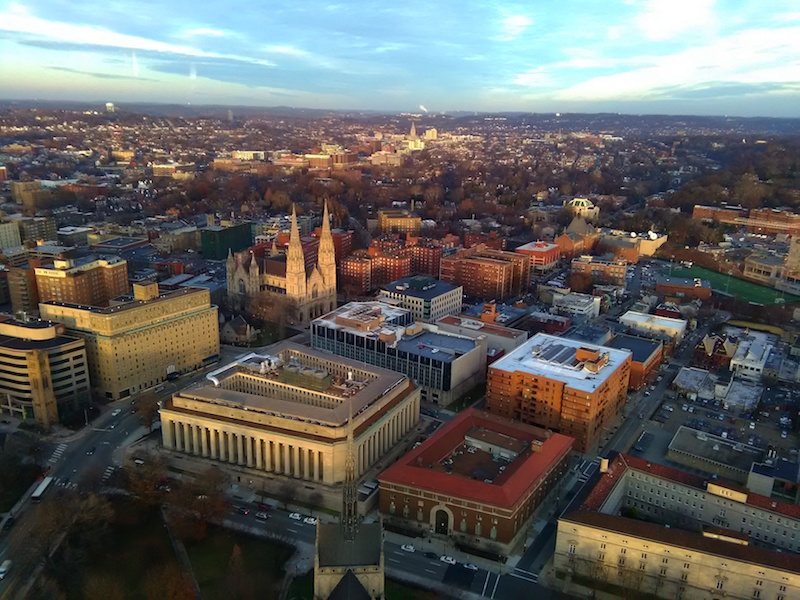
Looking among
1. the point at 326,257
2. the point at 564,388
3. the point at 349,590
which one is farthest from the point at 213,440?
the point at 326,257

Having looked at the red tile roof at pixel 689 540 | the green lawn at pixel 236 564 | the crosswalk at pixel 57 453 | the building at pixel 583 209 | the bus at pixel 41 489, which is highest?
the building at pixel 583 209

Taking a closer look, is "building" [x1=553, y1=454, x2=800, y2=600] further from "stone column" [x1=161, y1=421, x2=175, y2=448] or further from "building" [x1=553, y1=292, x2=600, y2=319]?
"building" [x1=553, y1=292, x2=600, y2=319]

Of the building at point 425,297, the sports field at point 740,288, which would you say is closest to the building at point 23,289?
the building at point 425,297

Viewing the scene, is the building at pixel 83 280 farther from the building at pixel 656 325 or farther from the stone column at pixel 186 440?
the building at pixel 656 325

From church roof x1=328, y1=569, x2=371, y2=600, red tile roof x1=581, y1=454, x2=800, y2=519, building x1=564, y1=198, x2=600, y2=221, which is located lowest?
red tile roof x1=581, y1=454, x2=800, y2=519

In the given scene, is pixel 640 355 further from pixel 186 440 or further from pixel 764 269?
pixel 764 269

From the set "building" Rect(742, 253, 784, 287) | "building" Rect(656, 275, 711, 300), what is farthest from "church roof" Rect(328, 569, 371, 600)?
"building" Rect(742, 253, 784, 287)
